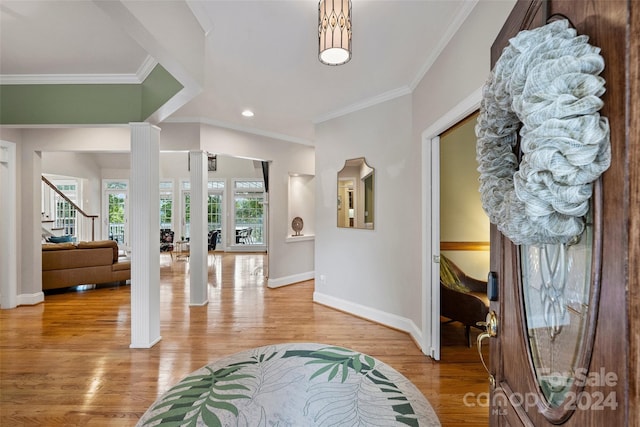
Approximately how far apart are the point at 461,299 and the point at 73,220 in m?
9.92

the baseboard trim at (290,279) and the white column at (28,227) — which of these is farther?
the baseboard trim at (290,279)

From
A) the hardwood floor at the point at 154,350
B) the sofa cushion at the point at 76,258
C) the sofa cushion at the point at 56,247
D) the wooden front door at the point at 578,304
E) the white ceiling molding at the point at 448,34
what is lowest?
the hardwood floor at the point at 154,350

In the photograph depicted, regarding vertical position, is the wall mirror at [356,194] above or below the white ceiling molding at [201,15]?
below

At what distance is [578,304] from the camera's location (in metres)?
0.65

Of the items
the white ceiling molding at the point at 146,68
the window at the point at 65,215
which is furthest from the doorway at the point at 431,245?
the window at the point at 65,215

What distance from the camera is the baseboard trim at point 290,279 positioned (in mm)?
5281

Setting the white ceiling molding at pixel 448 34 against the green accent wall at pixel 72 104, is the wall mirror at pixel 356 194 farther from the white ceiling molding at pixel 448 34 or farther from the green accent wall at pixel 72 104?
the green accent wall at pixel 72 104

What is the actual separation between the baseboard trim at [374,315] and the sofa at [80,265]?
3896mm

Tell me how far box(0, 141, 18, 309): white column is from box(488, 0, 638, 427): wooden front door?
5933 mm

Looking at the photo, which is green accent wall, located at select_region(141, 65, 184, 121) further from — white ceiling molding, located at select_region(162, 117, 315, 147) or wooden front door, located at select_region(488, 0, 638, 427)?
wooden front door, located at select_region(488, 0, 638, 427)

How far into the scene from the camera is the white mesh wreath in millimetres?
525

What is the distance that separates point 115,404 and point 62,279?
4.04 meters

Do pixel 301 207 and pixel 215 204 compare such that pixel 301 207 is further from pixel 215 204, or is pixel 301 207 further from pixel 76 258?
pixel 215 204

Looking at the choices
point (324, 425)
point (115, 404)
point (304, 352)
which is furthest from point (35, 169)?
point (324, 425)
